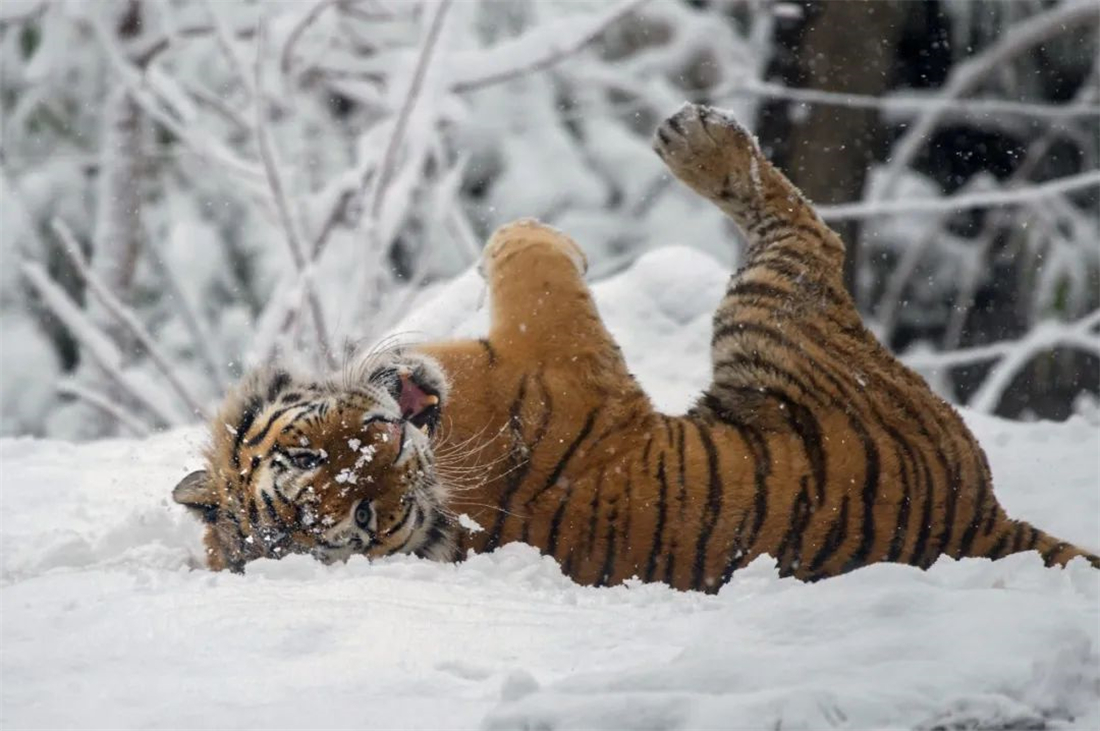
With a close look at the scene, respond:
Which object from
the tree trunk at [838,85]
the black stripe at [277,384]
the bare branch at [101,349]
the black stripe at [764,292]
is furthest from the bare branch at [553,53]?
the black stripe at [277,384]

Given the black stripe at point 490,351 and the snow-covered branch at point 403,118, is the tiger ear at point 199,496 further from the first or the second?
the snow-covered branch at point 403,118

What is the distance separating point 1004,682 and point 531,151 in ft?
26.5

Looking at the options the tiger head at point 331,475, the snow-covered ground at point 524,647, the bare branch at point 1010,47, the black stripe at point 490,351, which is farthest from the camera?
the bare branch at point 1010,47

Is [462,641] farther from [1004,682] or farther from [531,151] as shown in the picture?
[531,151]

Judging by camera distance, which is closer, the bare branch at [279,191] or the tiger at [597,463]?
the tiger at [597,463]

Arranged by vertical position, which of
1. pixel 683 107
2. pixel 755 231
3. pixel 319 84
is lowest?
pixel 755 231

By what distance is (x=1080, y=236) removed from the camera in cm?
790

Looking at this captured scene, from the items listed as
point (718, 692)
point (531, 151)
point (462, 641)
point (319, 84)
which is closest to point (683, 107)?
point (462, 641)

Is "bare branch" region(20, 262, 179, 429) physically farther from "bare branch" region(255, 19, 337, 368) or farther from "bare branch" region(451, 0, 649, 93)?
"bare branch" region(451, 0, 649, 93)

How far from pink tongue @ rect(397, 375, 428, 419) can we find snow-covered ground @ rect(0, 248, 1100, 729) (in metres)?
0.28

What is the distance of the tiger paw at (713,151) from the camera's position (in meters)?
2.90

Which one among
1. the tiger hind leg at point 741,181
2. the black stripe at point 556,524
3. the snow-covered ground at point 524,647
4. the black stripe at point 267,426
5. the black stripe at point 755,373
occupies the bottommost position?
the snow-covered ground at point 524,647

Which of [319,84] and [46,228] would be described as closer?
[319,84]

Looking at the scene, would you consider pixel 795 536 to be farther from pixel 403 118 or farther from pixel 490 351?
pixel 403 118
